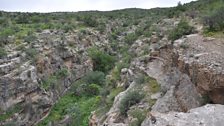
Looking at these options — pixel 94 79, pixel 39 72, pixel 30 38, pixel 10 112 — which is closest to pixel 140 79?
pixel 10 112

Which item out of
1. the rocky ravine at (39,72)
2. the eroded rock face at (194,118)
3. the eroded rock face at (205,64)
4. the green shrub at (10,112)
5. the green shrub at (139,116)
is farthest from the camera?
the rocky ravine at (39,72)

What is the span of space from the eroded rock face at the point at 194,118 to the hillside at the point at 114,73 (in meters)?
0.03

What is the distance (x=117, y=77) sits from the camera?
28062 mm

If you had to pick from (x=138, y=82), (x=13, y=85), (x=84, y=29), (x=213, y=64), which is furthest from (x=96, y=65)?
(x=213, y=64)

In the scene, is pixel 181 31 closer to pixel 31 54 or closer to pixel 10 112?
pixel 10 112

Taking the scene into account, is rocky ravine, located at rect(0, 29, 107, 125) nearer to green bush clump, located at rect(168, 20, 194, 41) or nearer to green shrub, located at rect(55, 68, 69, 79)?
green shrub, located at rect(55, 68, 69, 79)

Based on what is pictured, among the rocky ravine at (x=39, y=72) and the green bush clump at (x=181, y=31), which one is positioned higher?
the green bush clump at (x=181, y=31)

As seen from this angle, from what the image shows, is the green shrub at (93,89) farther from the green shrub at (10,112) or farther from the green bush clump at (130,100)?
the green bush clump at (130,100)

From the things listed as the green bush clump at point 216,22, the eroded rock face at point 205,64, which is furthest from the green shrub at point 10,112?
the green bush clump at point 216,22

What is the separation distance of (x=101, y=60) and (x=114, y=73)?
15.3m

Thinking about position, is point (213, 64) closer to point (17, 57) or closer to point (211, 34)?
point (211, 34)

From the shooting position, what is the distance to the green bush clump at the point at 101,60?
4609 centimetres

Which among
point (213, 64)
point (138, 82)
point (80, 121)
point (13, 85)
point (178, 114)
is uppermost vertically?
point (213, 64)

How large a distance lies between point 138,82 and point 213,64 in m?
7.29
